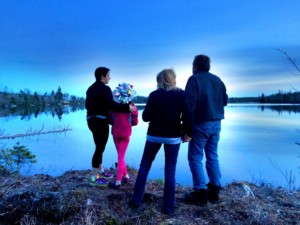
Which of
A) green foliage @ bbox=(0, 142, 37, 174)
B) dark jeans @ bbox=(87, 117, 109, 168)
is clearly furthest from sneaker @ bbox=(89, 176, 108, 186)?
green foliage @ bbox=(0, 142, 37, 174)

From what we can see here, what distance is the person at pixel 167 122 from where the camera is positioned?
3.97 meters

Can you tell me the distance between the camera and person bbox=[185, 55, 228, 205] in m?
4.30

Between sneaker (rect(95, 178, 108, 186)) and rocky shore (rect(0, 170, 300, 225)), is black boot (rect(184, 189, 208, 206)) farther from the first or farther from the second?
sneaker (rect(95, 178, 108, 186))

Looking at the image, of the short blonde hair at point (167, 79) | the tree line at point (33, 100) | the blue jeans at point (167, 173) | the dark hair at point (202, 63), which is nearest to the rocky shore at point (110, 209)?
the blue jeans at point (167, 173)

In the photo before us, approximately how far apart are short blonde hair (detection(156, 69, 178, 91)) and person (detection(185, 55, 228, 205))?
0.41m

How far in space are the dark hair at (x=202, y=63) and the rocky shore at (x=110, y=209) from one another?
85.7 inches

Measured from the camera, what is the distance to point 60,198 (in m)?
4.06

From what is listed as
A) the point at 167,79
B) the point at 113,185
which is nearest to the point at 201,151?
the point at 167,79

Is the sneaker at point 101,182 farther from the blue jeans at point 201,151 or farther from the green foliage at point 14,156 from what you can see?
the green foliage at point 14,156

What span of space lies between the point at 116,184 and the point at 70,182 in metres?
0.99

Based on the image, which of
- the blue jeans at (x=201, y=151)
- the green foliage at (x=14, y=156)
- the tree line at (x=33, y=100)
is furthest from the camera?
the tree line at (x=33, y=100)

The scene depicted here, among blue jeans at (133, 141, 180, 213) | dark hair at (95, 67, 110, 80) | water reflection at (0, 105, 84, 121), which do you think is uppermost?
dark hair at (95, 67, 110, 80)

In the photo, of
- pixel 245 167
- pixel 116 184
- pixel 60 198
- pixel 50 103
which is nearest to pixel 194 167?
pixel 116 184

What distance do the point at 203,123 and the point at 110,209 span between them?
6.44ft
